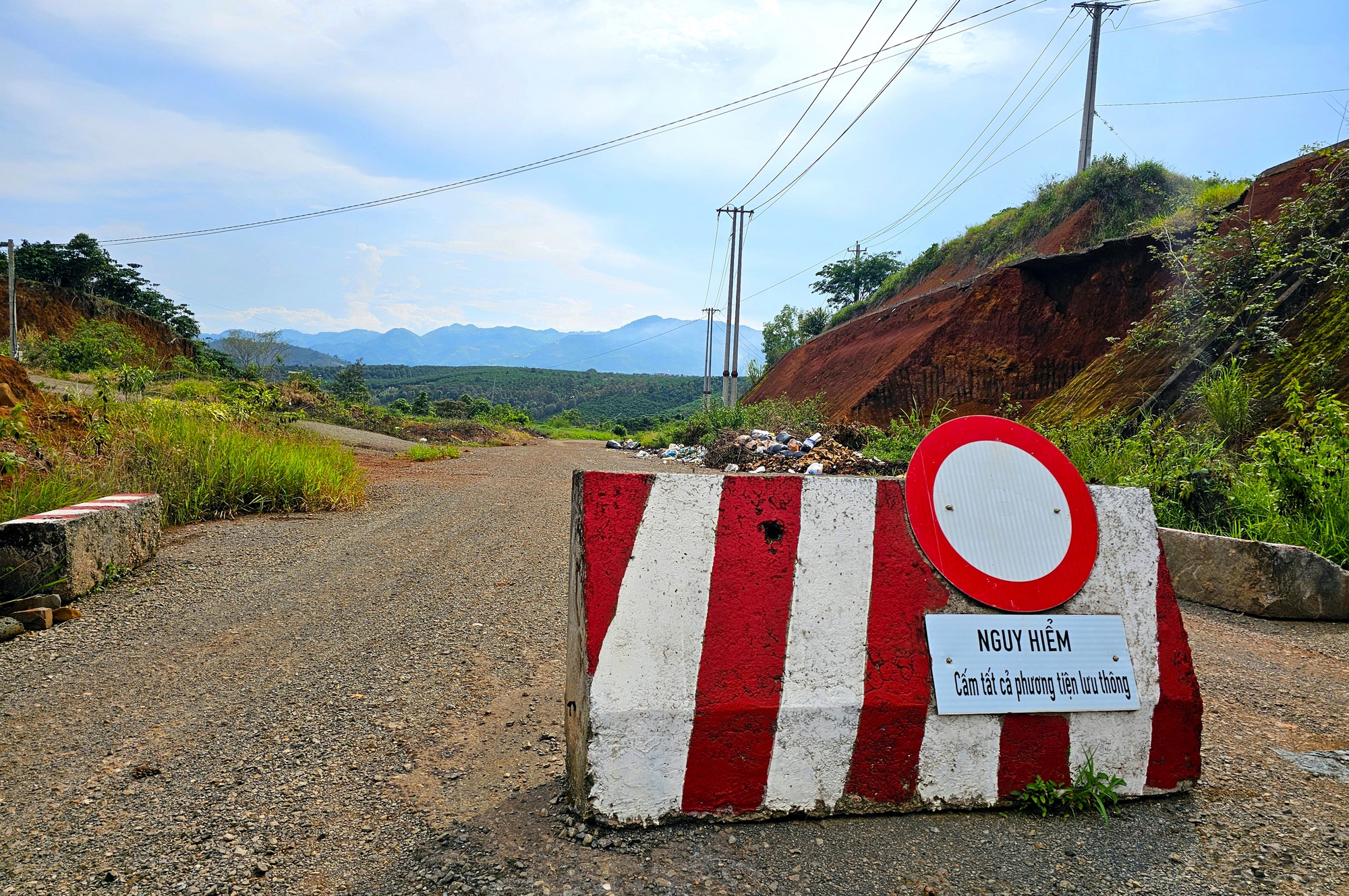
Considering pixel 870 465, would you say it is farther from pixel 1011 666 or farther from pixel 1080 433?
pixel 1011 666

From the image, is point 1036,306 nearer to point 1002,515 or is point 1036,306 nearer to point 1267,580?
point 1267,580

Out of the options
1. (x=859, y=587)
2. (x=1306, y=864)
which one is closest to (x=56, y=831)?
(x=859, y=587)

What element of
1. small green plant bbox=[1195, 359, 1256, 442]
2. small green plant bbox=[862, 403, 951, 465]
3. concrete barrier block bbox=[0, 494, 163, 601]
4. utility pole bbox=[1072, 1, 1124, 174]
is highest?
A: utility pole bbox=[1072, 1, 1124, 174]

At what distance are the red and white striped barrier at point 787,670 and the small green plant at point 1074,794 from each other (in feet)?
0.09

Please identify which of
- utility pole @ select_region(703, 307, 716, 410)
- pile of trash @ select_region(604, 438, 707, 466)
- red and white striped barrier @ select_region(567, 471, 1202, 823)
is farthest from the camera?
utility pole @ select_region(703, 307, 716, 410)

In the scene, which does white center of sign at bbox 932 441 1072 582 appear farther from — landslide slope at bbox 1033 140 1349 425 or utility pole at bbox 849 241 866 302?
utility pole at bbox 849 241 866 302

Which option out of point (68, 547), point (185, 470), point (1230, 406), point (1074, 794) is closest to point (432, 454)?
point (185, 470)

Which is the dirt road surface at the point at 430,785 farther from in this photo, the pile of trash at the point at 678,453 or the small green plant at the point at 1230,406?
the pile of trash at the point at 678,453

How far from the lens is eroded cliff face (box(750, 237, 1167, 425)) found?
17.8m

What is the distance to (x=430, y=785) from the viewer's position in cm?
225

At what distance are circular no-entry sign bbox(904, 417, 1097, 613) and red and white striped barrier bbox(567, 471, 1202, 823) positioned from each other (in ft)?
0.22

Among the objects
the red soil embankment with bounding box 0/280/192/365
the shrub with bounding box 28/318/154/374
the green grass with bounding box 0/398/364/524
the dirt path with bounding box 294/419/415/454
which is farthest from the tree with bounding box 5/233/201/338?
the green grass with bounding box 0/398/364/524

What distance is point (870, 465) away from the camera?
470 inches

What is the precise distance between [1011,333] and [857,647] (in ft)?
64.6
